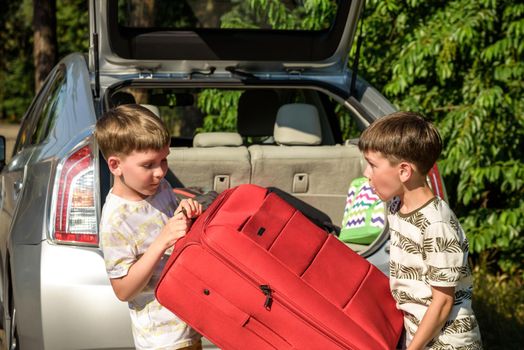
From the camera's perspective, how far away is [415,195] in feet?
8.80

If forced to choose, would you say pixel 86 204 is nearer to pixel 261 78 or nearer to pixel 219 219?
pixel 219 219

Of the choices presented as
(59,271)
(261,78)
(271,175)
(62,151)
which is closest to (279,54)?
(261,78)

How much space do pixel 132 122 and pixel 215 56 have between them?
2.02 m

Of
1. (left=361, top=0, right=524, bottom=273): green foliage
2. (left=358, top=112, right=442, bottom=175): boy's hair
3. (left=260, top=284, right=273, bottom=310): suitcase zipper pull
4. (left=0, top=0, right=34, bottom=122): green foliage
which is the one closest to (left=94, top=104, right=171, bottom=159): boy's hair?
(left=260, top=284, right=273, bottom=310): suitcase zipper pull

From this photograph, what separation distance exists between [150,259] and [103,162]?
1.04m

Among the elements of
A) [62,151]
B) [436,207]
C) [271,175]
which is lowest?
[271,175]

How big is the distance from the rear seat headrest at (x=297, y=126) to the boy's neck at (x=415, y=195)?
205 cm

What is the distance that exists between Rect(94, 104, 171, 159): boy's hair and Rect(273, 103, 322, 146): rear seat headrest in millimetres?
1975

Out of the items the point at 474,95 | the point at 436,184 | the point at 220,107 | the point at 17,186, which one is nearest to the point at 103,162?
Answer: the point at 17,186

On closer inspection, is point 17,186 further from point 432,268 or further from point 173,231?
point 432,268

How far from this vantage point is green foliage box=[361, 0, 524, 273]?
615cm

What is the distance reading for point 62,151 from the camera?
3.65 m

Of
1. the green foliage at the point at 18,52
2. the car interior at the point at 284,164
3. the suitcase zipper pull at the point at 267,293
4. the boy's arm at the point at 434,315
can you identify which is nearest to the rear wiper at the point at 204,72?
the car interior at the point at 284,164

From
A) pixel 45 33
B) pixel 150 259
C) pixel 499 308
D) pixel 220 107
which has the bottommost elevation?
pixel 45 33
